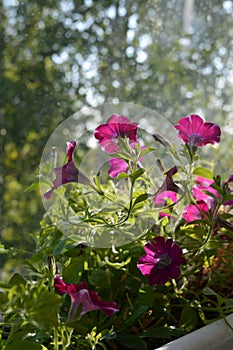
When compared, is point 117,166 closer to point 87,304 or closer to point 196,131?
point 196,131

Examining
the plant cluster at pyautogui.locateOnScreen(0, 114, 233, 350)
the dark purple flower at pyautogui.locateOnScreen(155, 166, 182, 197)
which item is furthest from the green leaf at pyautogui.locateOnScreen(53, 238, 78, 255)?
the dark purple flower at pyautogui.locateOnScreen(155, 166, 182, 197)

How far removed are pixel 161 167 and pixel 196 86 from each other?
1217 millimetres

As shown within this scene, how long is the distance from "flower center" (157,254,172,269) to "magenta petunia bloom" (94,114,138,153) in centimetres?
11

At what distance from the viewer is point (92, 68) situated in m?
1.74

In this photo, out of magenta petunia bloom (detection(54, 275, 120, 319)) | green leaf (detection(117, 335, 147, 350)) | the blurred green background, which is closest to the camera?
magenta petunia bloom (detection(54, 275, 120, 319))

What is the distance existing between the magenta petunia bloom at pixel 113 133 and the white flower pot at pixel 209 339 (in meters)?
0.18

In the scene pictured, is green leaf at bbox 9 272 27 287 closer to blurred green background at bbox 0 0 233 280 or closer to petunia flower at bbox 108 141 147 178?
petunia flower at bbox 108 141 147 178

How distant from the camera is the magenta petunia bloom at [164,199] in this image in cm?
54

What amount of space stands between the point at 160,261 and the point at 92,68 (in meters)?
1.31

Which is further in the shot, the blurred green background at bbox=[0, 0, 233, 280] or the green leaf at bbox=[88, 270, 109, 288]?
the blurred green background at bbox=[0, 0, 233, 280]

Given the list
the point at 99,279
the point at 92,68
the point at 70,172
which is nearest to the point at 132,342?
the point at 99,279

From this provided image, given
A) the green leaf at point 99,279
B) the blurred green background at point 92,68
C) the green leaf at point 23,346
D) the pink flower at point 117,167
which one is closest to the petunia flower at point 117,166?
the pink flower at point 117,167

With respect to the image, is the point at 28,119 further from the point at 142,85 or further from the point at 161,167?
the point at 161,167

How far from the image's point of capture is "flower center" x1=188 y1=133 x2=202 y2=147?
545 mm
